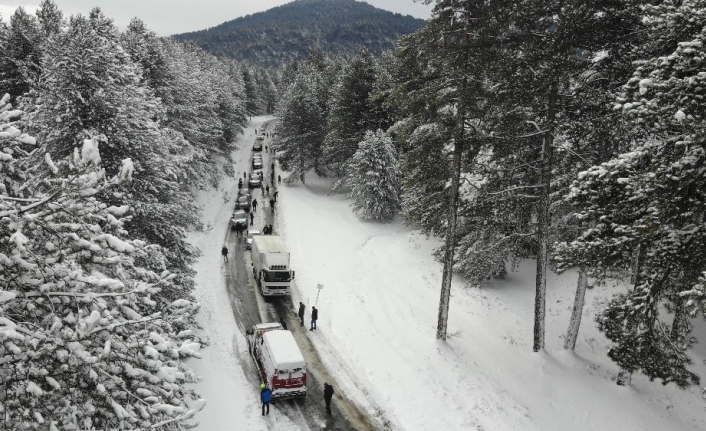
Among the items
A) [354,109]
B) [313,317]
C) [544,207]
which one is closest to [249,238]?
[313,317]

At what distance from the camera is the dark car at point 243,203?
4247cm

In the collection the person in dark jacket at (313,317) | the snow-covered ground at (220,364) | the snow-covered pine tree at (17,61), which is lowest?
the snow-covered ground at (220,364)

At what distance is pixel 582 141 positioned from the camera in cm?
1672

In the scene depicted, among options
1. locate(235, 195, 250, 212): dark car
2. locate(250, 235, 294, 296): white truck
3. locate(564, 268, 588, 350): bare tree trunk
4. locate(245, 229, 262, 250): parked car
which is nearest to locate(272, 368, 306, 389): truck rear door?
locate(250, 235, 294, 296): white truck

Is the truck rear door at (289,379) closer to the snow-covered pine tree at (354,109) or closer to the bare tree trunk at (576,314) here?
the bare tree trunk at (576,314)

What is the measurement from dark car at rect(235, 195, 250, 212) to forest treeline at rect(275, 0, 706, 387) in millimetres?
24226

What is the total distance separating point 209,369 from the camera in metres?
18.0

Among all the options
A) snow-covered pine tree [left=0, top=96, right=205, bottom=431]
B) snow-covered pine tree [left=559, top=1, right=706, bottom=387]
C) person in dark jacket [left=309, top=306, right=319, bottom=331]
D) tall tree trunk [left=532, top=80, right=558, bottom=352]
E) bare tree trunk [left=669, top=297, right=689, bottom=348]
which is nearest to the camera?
snow-covered pine tree [left=0, top=96, right=205, bottom=431]

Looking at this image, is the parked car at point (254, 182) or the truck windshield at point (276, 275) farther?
the parked car at point (254, 182)

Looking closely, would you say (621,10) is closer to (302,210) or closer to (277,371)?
(277,371)

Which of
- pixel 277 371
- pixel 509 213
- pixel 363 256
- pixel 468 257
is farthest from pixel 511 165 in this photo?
pixel 363 256

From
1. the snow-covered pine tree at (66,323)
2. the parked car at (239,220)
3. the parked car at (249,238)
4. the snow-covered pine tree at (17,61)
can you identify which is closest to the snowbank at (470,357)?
the parked car at (249,238)

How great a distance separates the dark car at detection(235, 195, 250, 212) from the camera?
1672 inches

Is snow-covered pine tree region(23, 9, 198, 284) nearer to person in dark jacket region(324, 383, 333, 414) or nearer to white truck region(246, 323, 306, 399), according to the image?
white truck region(246, 323, 306, 399)
